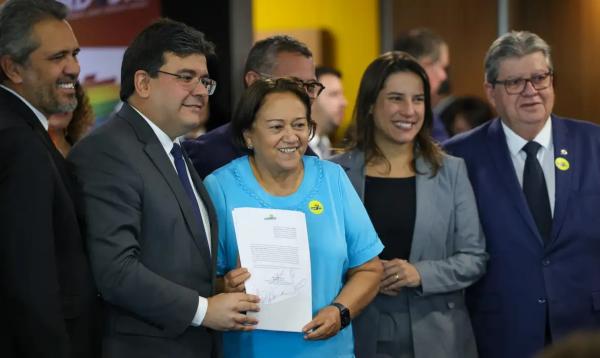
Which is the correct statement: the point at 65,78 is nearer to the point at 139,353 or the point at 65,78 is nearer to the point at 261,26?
the point at 139,353

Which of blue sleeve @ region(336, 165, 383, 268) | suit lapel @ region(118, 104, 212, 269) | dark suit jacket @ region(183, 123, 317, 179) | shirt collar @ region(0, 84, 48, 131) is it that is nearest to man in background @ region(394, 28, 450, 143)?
dark suit jacket @ region(183, 123, 317, 179)

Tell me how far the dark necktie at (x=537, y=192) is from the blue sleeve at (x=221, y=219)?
1.26 metres

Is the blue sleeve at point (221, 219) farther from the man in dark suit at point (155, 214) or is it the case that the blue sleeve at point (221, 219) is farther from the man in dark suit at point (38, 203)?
the man in dark suit at point (38, 203)

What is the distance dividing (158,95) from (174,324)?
72cm

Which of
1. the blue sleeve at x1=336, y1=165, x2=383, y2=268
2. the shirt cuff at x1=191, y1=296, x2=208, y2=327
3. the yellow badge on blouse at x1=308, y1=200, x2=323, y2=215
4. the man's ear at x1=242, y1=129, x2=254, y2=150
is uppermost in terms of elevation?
the man's ear at x1=242, y1=129, x2=254, y2=150

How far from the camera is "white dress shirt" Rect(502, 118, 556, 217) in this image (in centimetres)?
377

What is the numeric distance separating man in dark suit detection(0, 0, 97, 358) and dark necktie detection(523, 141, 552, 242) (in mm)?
1775

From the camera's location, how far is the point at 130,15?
5.94m

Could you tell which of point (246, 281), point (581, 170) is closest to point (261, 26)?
point (581, 170)

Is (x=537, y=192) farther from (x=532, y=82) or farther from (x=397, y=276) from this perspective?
(x=397, y=276)

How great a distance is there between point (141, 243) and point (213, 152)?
2.83 ft

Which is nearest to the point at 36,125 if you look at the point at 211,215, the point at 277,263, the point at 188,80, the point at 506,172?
the point at 188,80

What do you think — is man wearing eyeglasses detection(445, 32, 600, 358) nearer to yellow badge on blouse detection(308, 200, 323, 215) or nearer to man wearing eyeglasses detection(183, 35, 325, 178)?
man wearing eyeglasses detection(183, 35, 325, 178)

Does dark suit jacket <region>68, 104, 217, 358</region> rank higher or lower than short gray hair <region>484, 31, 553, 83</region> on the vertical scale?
lower
